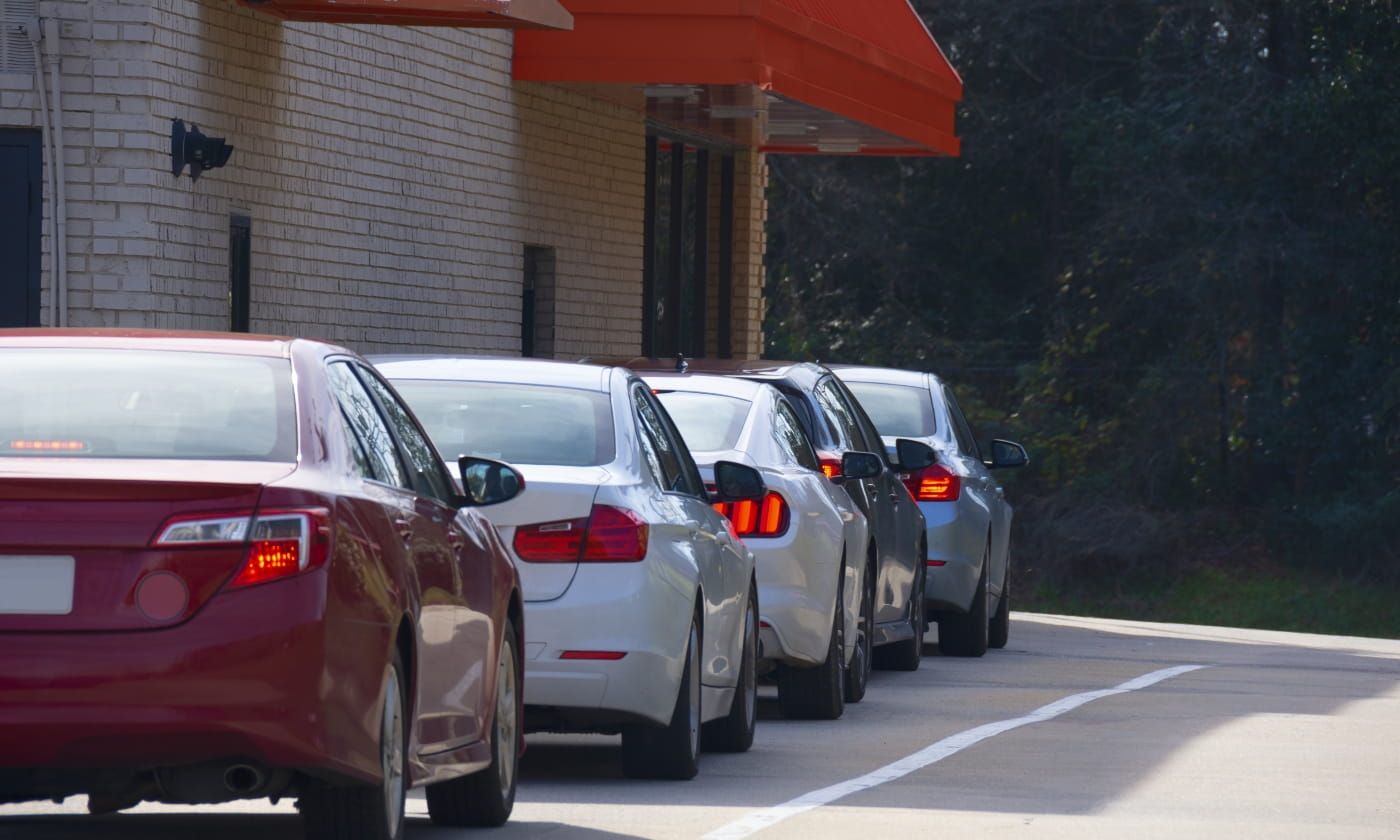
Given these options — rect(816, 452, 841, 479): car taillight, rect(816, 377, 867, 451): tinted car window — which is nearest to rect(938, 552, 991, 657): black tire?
rect(816, 377, 867, 451): tinted car window

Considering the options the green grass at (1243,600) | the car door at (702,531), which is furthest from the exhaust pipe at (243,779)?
the green grass at (1243,600)

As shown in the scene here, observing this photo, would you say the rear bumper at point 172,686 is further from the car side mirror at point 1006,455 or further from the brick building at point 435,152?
the car side mirror at point 1006,455

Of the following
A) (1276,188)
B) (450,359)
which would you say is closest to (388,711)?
(450,359)

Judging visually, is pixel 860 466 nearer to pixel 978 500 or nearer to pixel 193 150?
pixel 193 150

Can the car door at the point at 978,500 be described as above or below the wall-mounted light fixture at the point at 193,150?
below

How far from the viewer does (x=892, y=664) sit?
17.7 meters

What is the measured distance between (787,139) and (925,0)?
17.8 metres

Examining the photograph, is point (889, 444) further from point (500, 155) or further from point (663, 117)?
point (663, 117)

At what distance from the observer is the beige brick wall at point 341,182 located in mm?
15664

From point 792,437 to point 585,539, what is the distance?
372 cm

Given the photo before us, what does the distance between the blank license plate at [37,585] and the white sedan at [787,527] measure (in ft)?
19.3

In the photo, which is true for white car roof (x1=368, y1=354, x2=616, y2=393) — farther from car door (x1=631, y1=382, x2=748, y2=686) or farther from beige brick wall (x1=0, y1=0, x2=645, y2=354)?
beige brick wall (x1=0, y1=0, x2=645, y2=354)

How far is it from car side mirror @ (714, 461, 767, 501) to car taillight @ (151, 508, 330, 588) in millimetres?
Result: 5226

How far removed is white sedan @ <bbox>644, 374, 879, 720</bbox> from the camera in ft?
43.1
